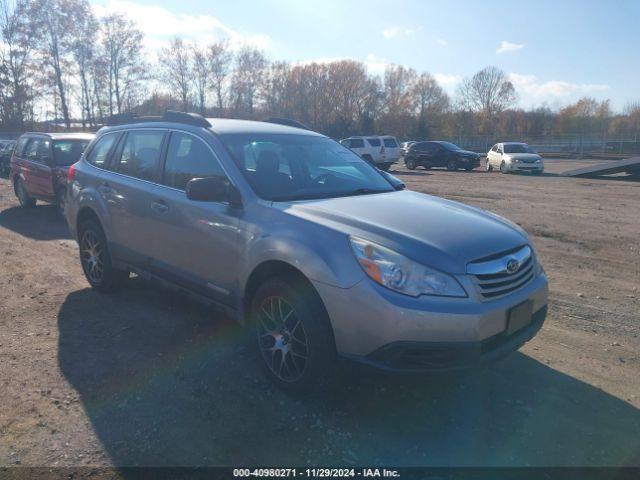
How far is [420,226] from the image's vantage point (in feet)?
11.2

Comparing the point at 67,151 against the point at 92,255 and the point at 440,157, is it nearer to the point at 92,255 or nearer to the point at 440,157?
the point at 92,255

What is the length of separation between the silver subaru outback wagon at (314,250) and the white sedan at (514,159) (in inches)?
979

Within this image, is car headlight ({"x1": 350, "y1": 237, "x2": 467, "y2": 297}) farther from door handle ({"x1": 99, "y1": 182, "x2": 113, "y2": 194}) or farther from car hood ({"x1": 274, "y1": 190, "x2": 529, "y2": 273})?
door handle ({"x1": 99, "y1": 182, "x2": 113, "y2": 194})

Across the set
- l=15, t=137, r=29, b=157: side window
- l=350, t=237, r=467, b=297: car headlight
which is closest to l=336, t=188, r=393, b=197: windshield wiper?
l=350, t=237, r=467, b=297: car headlight

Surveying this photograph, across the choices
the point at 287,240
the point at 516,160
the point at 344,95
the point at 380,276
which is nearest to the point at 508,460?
the point at 380,276

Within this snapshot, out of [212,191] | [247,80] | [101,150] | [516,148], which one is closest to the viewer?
[212,191]

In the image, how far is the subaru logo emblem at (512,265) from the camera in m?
3.35

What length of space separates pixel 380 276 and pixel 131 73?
66.9m

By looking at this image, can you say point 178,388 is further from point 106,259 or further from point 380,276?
point 106,259

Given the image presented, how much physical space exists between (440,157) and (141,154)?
27970mm

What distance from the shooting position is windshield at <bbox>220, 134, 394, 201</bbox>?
13.4 feet

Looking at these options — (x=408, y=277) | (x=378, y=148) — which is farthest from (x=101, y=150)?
(x=378, y=148)

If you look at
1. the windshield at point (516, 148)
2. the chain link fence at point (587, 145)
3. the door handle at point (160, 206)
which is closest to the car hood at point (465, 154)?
the windshield at point (516, 148)

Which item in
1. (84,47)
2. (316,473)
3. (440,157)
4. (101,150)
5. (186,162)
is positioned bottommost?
(316,473)
